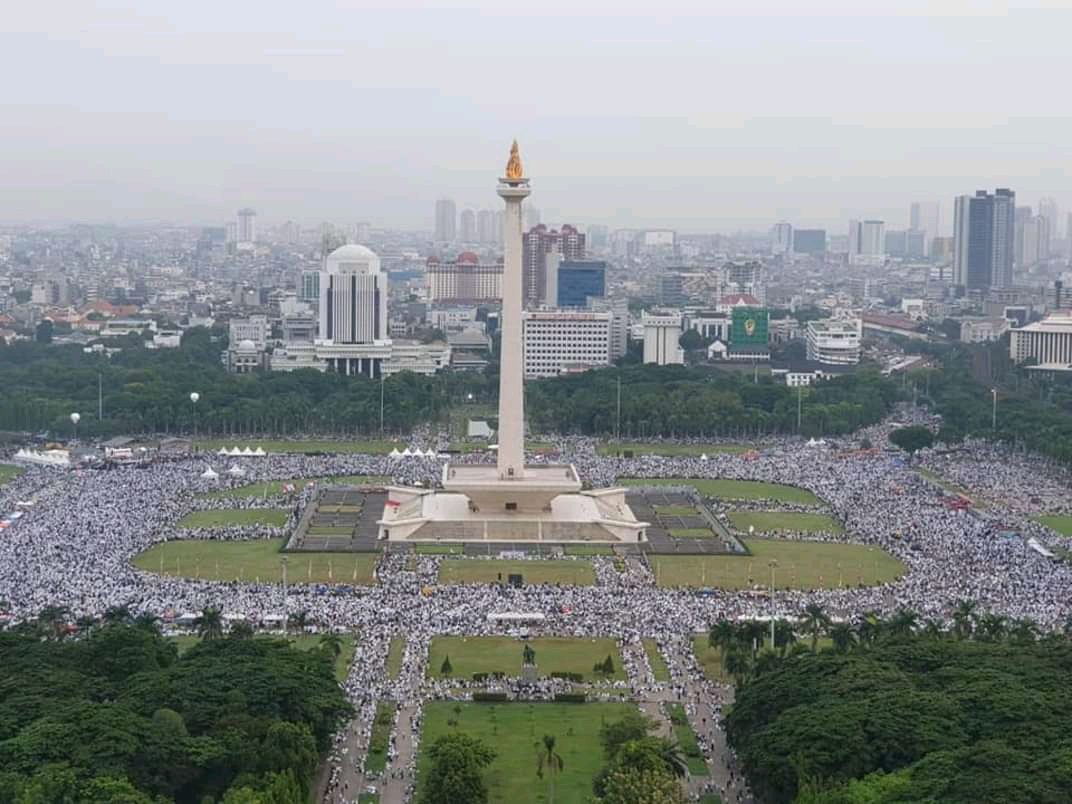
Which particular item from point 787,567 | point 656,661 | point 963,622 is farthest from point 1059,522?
point 656,661

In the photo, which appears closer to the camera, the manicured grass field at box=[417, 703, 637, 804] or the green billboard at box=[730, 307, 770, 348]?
the manicured grass field at box=[417, 703, 637, 804]

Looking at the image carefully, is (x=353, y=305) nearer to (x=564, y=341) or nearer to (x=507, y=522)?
(x=564, y=341)

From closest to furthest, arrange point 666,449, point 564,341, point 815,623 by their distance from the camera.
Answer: point 815,623 < point 666,449 < point 564,341

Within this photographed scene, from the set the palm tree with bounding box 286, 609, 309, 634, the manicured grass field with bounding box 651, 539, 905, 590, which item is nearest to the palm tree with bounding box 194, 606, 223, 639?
the palm tree with bounding box 286, 609, 309, 634

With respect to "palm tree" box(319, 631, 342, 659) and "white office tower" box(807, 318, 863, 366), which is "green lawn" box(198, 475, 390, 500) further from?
"white office tower" box(807, 318, 863, 366)

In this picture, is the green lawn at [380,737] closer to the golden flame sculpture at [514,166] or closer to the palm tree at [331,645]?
the palm tree at [331,645]

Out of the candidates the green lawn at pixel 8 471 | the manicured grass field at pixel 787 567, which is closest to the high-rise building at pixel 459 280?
the green lawn at pixel 8 471
